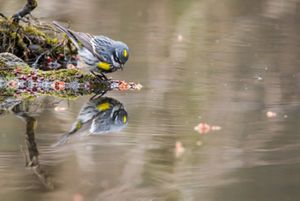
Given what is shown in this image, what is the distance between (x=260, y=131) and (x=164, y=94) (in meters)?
1.64

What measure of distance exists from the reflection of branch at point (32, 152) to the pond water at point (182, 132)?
0.04 metres

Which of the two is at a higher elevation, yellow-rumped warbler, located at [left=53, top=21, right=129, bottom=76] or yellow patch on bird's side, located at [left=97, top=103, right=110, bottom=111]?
yellow-rumped warbler, located at [left=53, top=21, right=129, bottom=76]

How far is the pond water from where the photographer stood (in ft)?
16.4

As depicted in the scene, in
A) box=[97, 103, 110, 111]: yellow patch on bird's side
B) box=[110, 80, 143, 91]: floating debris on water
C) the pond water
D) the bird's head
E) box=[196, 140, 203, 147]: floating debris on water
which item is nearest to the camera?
the pond water

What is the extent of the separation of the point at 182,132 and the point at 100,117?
841 millimetres

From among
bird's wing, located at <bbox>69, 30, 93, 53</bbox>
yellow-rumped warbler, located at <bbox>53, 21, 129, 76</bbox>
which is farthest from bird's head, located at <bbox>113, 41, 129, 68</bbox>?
bird's wing, located at <bbox>69, 30, 93, 53</bbox>

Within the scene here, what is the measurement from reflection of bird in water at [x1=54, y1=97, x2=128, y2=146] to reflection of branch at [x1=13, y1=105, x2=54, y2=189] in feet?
0.78

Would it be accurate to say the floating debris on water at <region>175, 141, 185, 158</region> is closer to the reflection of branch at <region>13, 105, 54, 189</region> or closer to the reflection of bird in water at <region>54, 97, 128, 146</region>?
the reflection of bird in water at <region>54, 97, 128, 146</region>

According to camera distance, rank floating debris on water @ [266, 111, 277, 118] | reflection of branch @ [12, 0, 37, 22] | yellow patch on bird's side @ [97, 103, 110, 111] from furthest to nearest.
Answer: reflection of branch @ [12, 0, 37, 22]
yellow patch on bird's side @ [97, 103, 110, 111]
floating debris on water @ [266, 111, 277, 118]

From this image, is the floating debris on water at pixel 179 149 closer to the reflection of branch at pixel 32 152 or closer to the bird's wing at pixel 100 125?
the bird's wing at pixel 100 125

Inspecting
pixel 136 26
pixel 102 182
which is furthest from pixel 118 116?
pixel 136 26

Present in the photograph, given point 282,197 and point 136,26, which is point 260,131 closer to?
point 282,197

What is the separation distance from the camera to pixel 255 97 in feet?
25.5

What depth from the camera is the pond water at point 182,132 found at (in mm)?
4984
